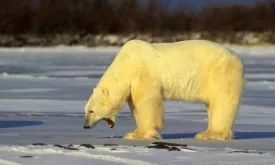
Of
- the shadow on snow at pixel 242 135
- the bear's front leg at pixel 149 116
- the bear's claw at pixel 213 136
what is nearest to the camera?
the bear's front leg at pixel 149 116

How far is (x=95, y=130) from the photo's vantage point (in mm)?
9719

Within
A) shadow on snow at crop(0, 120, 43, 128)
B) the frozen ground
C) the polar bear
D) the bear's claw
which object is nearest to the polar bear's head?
the polar bear

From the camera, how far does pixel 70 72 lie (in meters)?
22.3

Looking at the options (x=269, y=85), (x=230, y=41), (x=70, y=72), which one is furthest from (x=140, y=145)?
(x=230, y=41)

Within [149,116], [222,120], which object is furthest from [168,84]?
[222,120]

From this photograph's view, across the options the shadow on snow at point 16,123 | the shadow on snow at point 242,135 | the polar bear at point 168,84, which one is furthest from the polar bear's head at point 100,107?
the shadow on snow at point 16,123

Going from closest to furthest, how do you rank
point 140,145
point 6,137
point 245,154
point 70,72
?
point 245,154, point 140,145, point 6,137, point 70,72

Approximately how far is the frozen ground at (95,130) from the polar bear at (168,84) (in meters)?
0.26

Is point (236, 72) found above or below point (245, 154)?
above

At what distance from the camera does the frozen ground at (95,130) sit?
21.8ft

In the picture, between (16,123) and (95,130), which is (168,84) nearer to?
(95,130)

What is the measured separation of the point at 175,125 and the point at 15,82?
875 cm

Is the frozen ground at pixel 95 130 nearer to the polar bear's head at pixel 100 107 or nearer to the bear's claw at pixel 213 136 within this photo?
the bear's claw at pixel 213 136

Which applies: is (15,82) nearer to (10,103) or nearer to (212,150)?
(10,103)
